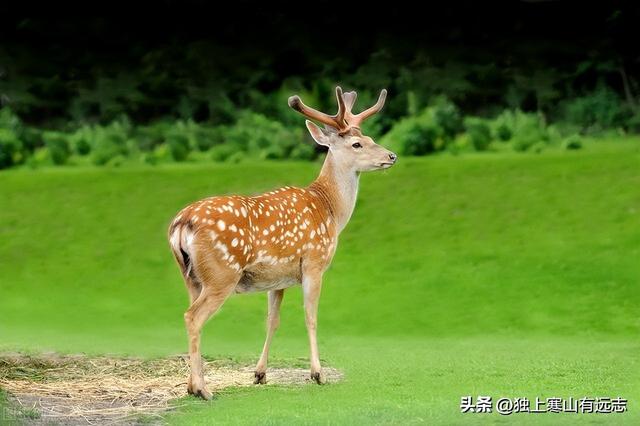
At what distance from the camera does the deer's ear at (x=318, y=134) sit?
887 cm

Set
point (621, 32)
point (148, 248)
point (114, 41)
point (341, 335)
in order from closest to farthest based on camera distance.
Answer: point (341, 335) → point (148, 248) → point (621, 32) → point (114, 41)

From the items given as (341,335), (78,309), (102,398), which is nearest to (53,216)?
(78,309)

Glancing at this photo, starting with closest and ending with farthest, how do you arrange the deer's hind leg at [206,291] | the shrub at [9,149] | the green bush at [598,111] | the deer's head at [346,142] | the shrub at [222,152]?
the deer's hind leg at [206,291], the deer's head at [346,142], the shrub at [222,152], the shrub at [9,149], the green bush at [598,111]

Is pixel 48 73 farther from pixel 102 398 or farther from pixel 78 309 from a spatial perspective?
pixel 102 398

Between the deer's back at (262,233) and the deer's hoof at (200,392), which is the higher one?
the deer's back at (262,233)

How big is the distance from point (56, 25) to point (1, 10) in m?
1.23

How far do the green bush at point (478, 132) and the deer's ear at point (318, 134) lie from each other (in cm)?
1099

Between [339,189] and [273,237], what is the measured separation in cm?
91

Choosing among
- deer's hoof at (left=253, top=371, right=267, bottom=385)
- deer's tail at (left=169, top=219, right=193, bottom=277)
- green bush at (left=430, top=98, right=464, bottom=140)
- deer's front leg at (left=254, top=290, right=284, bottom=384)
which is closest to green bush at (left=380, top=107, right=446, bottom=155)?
green bush at (left=430, top=98, right=464, bottom=140)

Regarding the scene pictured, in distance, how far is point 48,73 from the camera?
936 inches

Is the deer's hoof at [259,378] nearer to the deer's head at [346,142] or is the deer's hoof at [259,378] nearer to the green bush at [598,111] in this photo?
the deer's head at [346,142]

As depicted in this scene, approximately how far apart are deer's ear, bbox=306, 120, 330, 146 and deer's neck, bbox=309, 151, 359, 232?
18cm

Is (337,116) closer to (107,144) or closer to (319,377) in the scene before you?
(319,377)

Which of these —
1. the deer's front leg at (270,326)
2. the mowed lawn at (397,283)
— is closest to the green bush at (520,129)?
the mowed lawn at (397,283)
